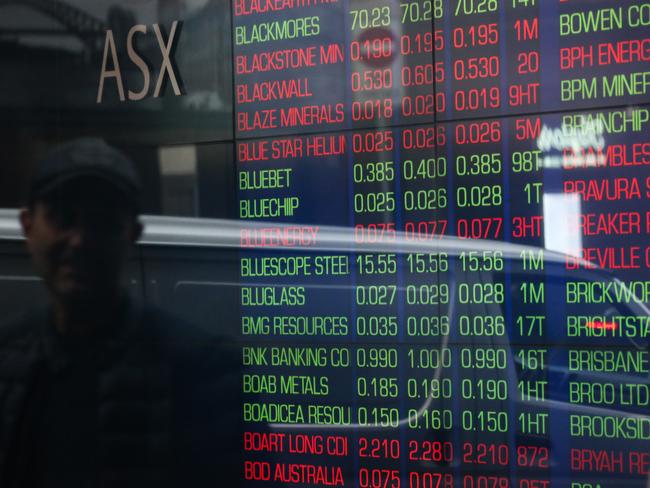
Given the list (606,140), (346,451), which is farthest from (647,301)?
(346,451)

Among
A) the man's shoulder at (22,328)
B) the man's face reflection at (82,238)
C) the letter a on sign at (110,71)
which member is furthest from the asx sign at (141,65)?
the man's shoulder at (22,328)

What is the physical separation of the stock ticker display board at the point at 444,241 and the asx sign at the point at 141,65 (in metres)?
0.25

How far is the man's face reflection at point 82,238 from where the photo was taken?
139 inches

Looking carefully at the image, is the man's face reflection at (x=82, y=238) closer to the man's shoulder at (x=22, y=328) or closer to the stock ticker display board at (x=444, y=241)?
the man's shoulder at (x=22, y=328)

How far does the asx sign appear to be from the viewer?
3438mm

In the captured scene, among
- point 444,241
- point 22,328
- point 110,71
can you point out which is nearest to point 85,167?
point 110,71

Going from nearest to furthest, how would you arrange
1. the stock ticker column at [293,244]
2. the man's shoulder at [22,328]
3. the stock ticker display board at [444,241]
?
the stock ticker display board at [444,241] → the stock ticker column at [293,244] → the man's shoulder at [22,328]

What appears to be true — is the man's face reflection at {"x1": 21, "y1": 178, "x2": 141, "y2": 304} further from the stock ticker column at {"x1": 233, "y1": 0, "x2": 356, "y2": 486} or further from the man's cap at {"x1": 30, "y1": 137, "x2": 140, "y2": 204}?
the stock ticker column at {"x1": 233, "y1": 0, "x2": 356, "y2": 486}

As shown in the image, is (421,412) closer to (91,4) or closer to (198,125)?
(198,125)

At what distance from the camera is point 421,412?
3.12 metres

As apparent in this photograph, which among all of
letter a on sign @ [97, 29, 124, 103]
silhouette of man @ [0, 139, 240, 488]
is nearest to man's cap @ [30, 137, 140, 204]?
silhouette of man @ [0, 139, 240, 488]

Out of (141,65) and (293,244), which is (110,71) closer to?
(141,65)

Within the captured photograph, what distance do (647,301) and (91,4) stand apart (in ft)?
7.77

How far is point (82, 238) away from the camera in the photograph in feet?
11.7
